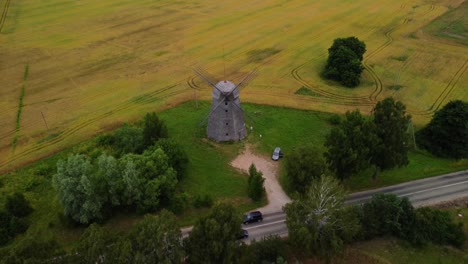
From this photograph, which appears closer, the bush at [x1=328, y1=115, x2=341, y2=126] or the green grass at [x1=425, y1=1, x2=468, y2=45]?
the bush at [x1=328, y1=115, x2=341, y2=126]

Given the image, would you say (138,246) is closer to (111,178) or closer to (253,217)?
(111,178)

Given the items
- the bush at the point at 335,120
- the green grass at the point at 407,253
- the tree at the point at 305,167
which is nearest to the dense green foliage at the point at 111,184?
the tree at the point at 305,167

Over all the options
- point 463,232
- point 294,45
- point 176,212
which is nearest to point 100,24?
point 294,45

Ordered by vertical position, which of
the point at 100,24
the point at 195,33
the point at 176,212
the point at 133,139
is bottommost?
the point at 176,212

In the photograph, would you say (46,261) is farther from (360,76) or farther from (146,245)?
(360,76)

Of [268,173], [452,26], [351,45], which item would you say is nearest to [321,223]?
[268,173]

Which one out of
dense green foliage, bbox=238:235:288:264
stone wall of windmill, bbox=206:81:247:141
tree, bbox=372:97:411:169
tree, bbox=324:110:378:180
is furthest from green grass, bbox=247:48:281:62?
dense green foliage, bbox=238:235:288:264

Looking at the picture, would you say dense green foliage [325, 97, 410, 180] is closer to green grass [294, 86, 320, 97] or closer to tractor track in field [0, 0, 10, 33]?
green grass [294, 86, 320, 97]
